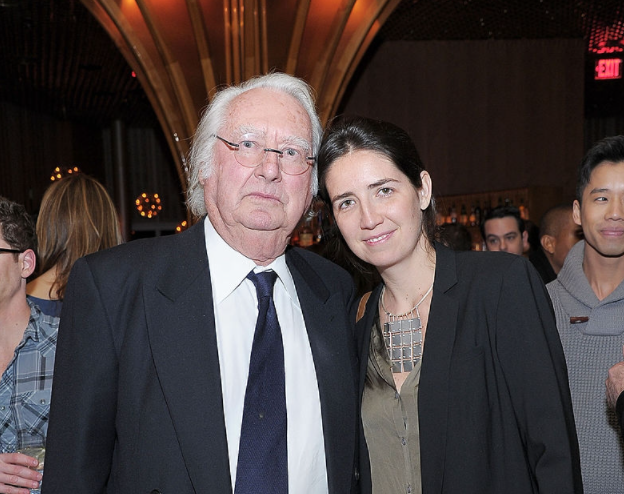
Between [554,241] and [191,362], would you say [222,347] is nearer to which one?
[191,362]

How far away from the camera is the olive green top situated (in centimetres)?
208

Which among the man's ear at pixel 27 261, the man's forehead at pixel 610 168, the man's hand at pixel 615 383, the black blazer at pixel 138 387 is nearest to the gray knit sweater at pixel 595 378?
the man's hand at pixel 615 383

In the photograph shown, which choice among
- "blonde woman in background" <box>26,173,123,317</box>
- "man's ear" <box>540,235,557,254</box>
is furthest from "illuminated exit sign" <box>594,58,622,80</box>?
"blonde woman in background" <box>26,173,123,317</box>

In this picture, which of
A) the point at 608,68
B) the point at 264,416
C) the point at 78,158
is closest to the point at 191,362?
the point at 264,416

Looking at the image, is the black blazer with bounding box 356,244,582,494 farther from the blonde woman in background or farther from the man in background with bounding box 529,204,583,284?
the man in background with bounding box 529,204,583,284

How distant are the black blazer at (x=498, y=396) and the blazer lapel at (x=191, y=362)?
622 millimetres

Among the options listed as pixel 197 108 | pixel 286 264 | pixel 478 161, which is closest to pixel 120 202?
pixel 478 161

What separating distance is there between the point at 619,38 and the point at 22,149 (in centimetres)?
1067

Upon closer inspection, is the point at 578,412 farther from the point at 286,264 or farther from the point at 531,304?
the point at 286,264

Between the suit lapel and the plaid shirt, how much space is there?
3.25 feet

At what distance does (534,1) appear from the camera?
848 cm

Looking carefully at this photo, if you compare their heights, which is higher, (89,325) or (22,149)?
(22,149)

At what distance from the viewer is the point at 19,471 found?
214 centimetres

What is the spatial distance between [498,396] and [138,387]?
1.05 m
